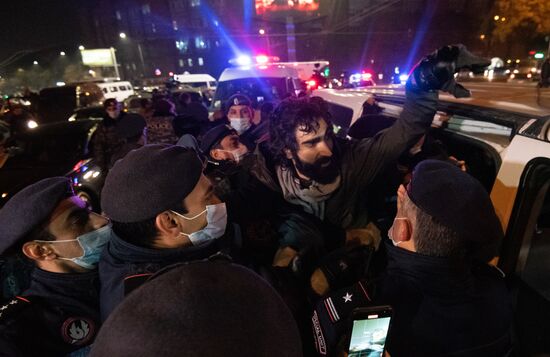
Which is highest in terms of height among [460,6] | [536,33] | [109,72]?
[460,6]

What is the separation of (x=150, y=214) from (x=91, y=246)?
600 millimetres

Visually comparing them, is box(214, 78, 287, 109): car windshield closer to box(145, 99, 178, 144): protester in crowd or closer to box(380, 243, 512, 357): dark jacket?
box(145, 99, 178, 144): protester in crowd

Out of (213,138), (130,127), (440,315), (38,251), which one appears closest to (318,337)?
(440,315)

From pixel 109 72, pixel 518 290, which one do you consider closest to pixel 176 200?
pixel 518 290

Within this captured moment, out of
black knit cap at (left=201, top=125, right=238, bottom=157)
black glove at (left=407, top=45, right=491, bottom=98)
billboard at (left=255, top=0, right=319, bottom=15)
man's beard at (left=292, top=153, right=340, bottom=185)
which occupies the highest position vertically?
billboard at (left=255, top=0, right=319, bottom=15)

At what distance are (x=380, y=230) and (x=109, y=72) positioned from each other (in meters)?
58.6

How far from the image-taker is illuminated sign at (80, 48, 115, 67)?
4575 centimetres

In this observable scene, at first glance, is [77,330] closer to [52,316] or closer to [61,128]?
[52,316]

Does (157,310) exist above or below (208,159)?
above

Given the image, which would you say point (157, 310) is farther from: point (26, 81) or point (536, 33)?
point (26, 81)

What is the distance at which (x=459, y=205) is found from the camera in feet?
4.35

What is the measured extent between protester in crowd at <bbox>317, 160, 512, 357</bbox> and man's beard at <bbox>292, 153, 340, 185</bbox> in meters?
0.96

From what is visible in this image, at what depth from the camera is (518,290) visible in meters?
1.91

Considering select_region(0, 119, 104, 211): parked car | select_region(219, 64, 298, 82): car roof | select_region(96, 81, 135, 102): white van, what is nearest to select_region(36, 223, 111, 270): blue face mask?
select_region(0, 119, 104, 211): parked car
